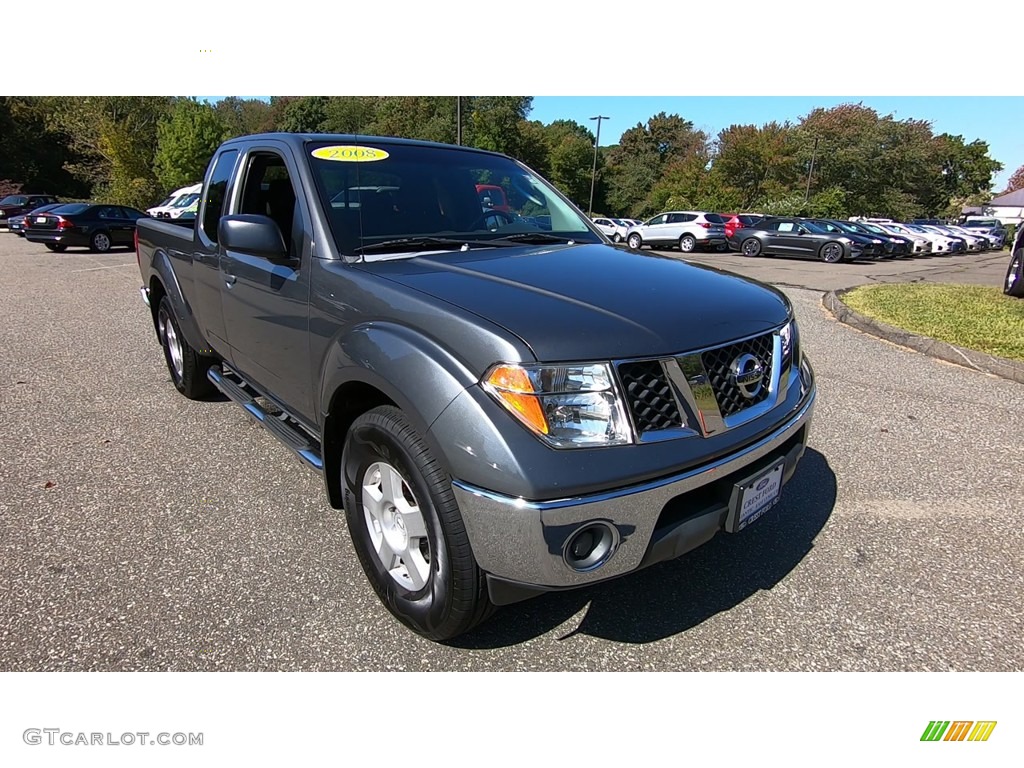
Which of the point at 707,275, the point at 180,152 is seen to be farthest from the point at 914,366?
the point at 180,152

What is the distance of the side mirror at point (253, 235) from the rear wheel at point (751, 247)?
22036 millimetres

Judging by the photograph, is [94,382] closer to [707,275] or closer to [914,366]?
[707,275]

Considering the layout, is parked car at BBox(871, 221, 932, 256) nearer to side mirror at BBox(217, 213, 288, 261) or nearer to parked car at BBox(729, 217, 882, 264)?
parked car at BBox(729, 217, 882, 264)

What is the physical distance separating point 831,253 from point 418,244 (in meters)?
A: 21.5

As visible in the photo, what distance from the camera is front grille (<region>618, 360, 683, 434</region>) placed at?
1.82 m

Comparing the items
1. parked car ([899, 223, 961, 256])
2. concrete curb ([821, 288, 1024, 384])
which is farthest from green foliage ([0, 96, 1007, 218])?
concrete curb ([821, 288, 1024, 384])

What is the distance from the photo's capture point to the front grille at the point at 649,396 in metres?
1.82

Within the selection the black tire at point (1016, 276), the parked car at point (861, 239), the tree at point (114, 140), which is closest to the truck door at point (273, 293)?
the black tire at point (1016, 276)

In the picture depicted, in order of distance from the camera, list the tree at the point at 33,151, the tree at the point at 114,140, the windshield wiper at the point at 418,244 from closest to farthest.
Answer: the windshield wiper at the point at 418,244
the tree at the point at 114,140
the tree at the point at 33,151

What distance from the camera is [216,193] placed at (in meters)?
3.71

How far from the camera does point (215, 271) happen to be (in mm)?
3508

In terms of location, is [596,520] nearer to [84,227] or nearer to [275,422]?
[275,422]

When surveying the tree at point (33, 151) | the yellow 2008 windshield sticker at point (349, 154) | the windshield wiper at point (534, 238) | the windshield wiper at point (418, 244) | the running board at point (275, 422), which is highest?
the tree at point (33, 151)

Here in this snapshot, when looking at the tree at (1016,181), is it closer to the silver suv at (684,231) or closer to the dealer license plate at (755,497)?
the silver suv at (684,231)
